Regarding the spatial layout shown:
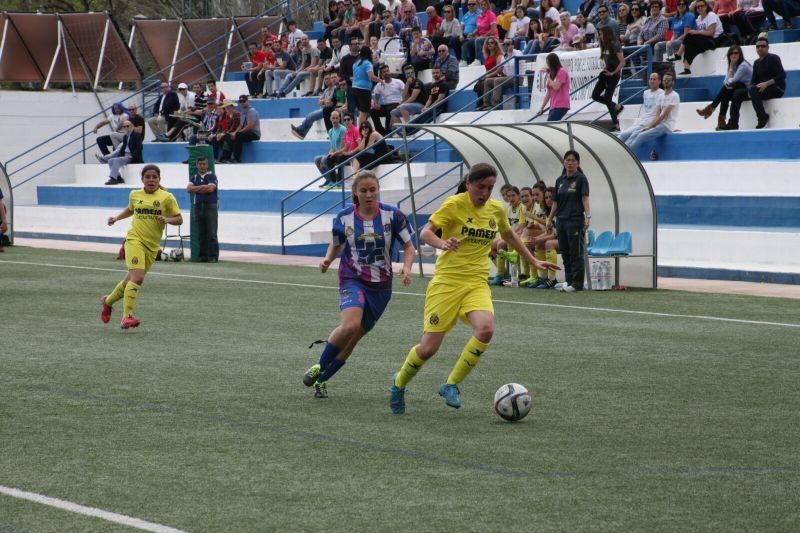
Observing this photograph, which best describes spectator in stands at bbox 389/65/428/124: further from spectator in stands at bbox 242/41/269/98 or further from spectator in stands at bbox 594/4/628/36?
spectator in stands at bbox 242/41/269/98

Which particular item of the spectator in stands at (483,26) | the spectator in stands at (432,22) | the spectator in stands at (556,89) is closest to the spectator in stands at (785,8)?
the spectator in stands at (556,89)

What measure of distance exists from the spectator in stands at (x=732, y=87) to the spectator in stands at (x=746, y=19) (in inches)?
84.0

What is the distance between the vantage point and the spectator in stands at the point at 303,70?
34750 millimetres

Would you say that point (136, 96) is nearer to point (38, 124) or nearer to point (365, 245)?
point (38, 124)

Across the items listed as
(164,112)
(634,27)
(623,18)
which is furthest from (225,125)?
(634,27)

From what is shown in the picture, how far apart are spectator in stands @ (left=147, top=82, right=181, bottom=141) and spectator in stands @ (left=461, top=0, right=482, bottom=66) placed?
8.70 metres

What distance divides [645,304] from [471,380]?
6855mm

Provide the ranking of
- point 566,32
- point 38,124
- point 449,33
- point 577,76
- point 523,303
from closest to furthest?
point 523,303 → point 577,76 → point 566,32 → point 449,33 → point 38,124

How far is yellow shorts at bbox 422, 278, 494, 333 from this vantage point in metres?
9.34

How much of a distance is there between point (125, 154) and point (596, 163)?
18283mm

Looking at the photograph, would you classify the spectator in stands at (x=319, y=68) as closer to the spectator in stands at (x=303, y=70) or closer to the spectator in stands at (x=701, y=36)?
the spectator in stands at (x=303, y=70)

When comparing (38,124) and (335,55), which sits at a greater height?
(335,55)

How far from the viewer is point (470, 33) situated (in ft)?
105

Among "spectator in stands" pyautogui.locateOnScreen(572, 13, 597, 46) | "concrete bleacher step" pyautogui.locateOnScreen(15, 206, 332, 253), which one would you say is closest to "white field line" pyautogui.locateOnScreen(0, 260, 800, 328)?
"concrete bleacher step" pyautogui.locateOnScreen(15, 206, 332, 253)
